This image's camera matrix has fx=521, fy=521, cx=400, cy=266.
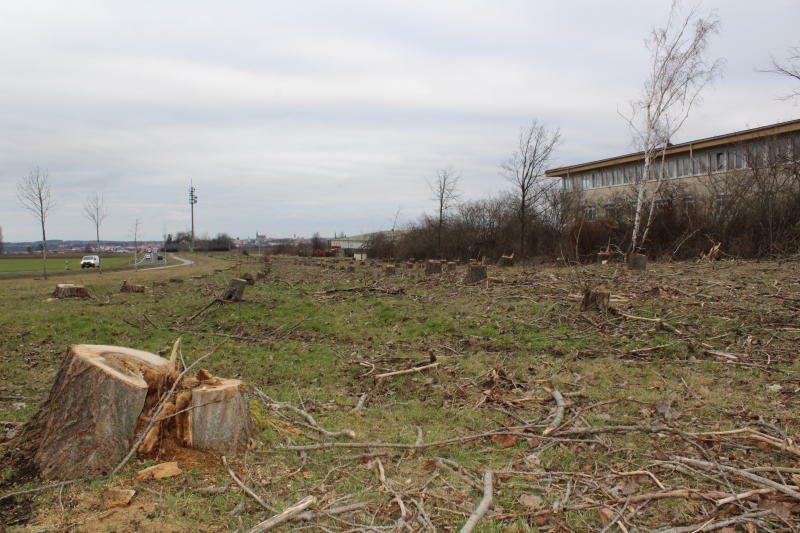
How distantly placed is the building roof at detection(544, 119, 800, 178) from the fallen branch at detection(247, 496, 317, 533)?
29.2 meters

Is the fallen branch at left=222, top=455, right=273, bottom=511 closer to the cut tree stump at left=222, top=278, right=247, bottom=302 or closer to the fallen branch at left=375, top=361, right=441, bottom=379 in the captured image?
the fallen branch at left=375, top=361, right=441, bottom=379

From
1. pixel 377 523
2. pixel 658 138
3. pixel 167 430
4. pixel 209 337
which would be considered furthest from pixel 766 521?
pixel 658 138

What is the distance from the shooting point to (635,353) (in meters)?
7.81

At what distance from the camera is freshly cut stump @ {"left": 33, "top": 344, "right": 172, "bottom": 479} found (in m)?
3.83

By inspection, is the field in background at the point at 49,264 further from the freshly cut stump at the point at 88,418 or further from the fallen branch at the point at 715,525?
the fallen branch at the point at 715,525

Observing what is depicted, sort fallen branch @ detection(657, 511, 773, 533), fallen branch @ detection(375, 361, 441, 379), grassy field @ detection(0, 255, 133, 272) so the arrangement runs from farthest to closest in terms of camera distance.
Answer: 1. grassy field @ detection(0, 255, 133, 272)
2. fallen branch @ detection(375, 361, 441, 379)
3. fallen branch @ detection(657, 511, 773, 533)

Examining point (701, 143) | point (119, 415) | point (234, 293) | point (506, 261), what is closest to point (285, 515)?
point (119, 415)

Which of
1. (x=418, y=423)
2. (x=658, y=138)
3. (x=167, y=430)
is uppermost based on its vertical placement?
(x=658, y=138)

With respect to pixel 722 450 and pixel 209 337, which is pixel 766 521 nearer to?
pixel 722 450

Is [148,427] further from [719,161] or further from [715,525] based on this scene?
[719,161]

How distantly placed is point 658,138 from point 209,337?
19.1 m

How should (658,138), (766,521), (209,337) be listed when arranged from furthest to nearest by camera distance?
1. (658,138)
2. (209,337)
3. (766,521)

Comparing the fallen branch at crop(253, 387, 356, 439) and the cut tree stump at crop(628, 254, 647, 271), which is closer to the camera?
the fallen branch at crop(253, 387, 356, 439)

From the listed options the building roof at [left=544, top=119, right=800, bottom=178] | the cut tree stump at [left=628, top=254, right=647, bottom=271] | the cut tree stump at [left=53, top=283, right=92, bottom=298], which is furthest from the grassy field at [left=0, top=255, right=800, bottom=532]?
the building roof at [left=544, top=119, right=800, bottom=178]
